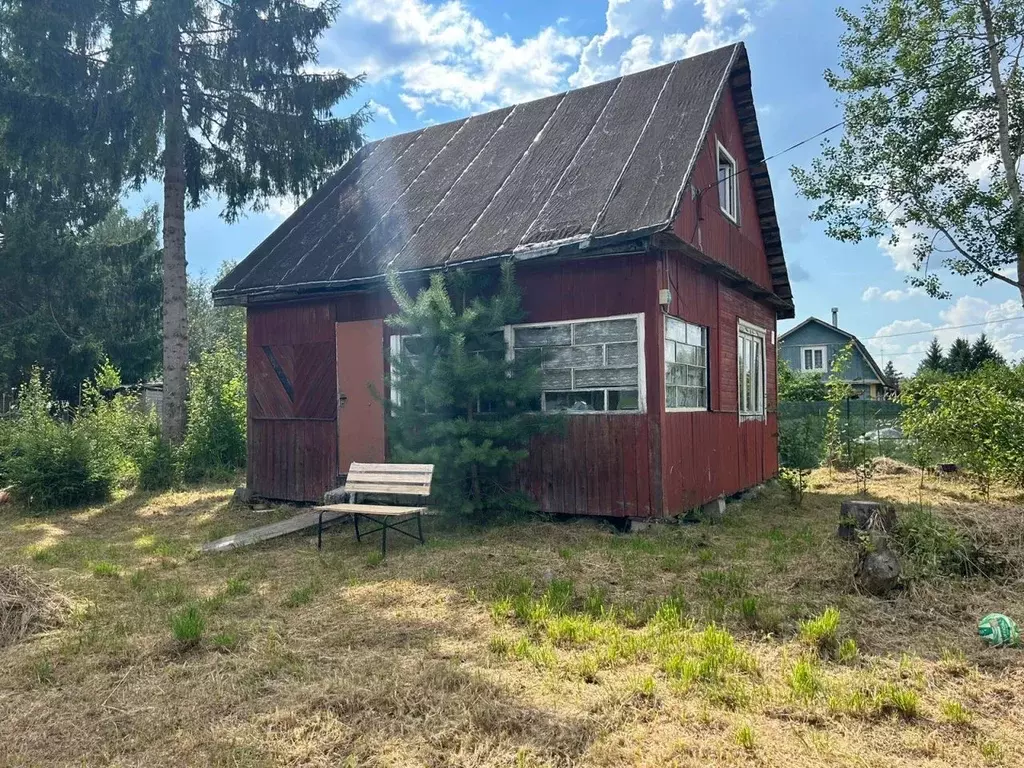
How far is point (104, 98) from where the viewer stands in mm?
12367

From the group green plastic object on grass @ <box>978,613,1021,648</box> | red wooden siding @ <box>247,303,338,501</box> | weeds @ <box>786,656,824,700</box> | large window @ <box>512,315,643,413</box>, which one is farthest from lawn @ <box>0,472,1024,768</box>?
red wooden siding @ <box>247,303,338,501</box>

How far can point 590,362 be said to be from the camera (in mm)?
7918

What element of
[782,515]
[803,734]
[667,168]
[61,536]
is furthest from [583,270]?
[61,536]

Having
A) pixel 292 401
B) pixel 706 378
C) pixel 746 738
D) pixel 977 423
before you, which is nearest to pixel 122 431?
pixel 292 401

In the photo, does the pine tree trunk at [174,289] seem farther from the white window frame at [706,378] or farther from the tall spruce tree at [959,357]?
the tall spruce tree at [959,357]

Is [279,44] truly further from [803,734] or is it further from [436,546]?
[803,734]

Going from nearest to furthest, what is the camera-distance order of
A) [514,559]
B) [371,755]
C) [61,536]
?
[371,755] < [514,559] < [61,536]

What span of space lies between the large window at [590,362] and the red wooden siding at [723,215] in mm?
1333

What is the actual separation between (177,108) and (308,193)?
9.11 feet

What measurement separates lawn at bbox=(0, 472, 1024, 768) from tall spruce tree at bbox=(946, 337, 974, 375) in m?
33.2

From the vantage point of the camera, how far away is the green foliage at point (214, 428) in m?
13.1

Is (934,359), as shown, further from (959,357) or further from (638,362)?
(638,362)

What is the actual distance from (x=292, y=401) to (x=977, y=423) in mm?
10678

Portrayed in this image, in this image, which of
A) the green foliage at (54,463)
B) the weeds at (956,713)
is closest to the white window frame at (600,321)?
the weeds at (956,713)
